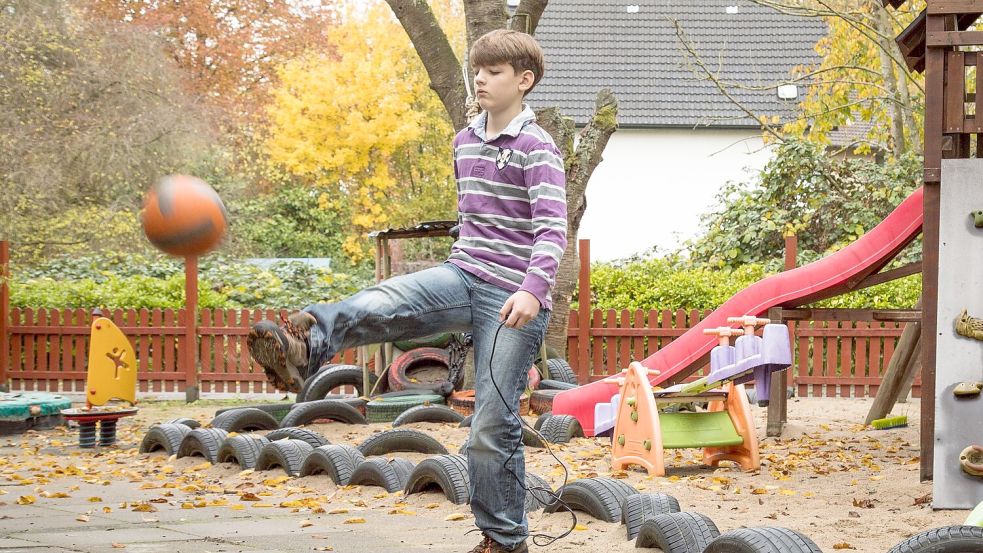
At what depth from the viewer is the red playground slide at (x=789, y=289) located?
26.9ft

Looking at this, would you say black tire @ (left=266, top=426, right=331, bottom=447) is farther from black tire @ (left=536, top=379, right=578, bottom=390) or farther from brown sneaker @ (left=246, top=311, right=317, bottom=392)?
brown sneaker @ (left=246, top=311, right=317, bottom=392)

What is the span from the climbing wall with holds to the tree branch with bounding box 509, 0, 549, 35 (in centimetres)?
713

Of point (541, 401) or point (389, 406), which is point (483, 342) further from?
point (541, 401)

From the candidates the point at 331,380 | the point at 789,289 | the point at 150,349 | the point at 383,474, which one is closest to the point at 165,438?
the point at 383,474

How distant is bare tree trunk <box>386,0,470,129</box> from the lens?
1227 cm

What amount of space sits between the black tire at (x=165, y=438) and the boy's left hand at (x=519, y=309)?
17.0 feet

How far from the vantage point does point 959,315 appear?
225 inches

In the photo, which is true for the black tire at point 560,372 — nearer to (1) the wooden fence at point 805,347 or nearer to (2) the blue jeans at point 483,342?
(1) the wooden fence at point 805,347

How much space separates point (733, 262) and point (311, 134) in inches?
486

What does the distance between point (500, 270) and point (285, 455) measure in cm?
360

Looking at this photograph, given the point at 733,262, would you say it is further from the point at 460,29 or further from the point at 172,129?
the point at 460,29

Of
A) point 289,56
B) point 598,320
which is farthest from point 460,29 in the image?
point 598,320

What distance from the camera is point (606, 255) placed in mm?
28719

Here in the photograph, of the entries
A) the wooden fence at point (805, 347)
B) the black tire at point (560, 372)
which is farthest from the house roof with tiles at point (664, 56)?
the black tire at point (560, 372)
